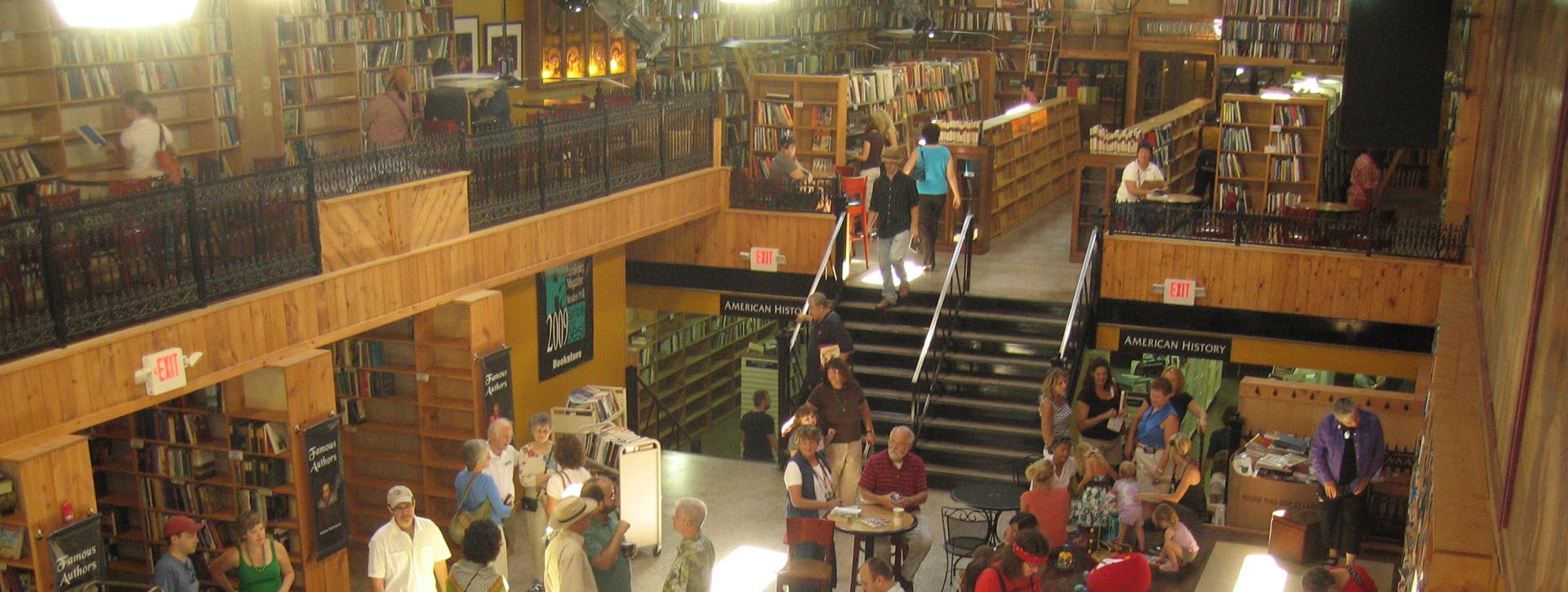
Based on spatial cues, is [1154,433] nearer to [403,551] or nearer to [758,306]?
[758,306]

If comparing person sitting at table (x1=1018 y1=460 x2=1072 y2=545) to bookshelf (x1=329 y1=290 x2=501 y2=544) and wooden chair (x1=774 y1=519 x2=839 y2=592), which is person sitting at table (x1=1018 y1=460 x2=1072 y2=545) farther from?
bookshelf (x1=329 y1=290 x2=501 y2=544)

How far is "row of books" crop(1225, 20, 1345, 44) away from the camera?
62.5 ft

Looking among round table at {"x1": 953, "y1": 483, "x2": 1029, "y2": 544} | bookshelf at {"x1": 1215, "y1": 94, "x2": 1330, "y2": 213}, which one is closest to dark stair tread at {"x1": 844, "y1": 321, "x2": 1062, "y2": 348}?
round table at {"x1": 953, "y1": 483, "x2": 1029, "y2": 544}

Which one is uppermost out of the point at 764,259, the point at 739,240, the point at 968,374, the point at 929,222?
the point at 929,222

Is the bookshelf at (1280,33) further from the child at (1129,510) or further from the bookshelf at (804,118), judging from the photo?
the child at (1129,510)

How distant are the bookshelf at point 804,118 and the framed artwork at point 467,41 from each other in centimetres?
293

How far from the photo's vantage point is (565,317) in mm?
11930

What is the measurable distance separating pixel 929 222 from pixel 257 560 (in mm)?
7060

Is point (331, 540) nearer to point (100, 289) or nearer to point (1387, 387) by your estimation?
point (100, 289)

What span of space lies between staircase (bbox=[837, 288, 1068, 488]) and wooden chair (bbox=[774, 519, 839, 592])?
302 cm

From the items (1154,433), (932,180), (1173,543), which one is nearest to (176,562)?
(1173,543)

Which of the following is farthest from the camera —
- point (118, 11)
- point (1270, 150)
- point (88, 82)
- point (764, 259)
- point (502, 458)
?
point (1270, 150)

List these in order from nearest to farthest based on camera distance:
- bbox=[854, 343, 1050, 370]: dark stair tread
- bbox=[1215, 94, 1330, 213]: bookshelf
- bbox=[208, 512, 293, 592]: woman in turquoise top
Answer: bbox=[208, 512, 293, 592]: woman in turquoise top, bbox=[854, 343, 1050, 370]: dark stair tread, bbox=[1215, 94, 1330, 213]: bookshelf

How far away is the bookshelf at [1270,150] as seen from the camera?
14.7m
